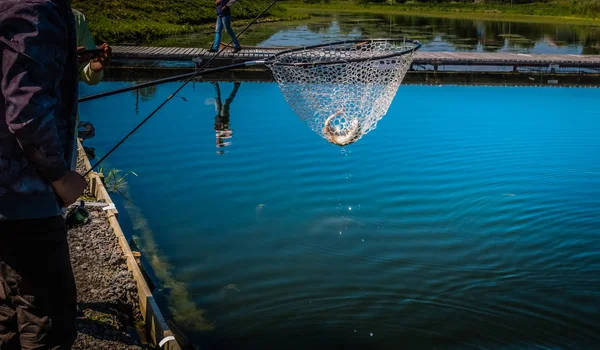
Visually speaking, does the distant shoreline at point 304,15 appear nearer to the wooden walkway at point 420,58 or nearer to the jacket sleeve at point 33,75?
the wooden walkway at point 420,58

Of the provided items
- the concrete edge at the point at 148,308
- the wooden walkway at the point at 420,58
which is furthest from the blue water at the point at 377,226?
the wooden walkway at the point at 420,58

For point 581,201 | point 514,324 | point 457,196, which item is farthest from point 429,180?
point 514,324

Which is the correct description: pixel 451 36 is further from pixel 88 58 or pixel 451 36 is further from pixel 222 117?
pixel 88 58

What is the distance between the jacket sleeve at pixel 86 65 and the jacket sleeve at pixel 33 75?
2.82 feet

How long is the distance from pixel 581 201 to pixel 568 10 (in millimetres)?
38831

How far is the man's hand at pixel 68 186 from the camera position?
2172mm

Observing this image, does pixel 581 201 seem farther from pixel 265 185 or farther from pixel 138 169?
pixel 138 169

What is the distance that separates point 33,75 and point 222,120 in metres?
8.55

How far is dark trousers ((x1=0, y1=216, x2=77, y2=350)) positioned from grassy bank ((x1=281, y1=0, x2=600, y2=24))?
3750 cm

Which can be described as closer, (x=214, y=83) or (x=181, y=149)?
(x=181, y=149)

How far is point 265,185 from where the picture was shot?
7355 mm

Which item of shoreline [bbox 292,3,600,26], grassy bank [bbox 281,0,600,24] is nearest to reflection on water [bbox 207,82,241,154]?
shoreline [bbox 292,3,600,26]

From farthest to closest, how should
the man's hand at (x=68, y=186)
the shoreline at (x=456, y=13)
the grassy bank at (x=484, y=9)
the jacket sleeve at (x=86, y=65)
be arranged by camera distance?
the grassy bank at (x=484, y=9) → the shoreline at (x=456, y=13) → the jacket sleeve at (x=86, y=65) → the man's hand at (x=68, y=186)

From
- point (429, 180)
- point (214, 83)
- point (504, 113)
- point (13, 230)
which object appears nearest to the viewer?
point (13, 230)
